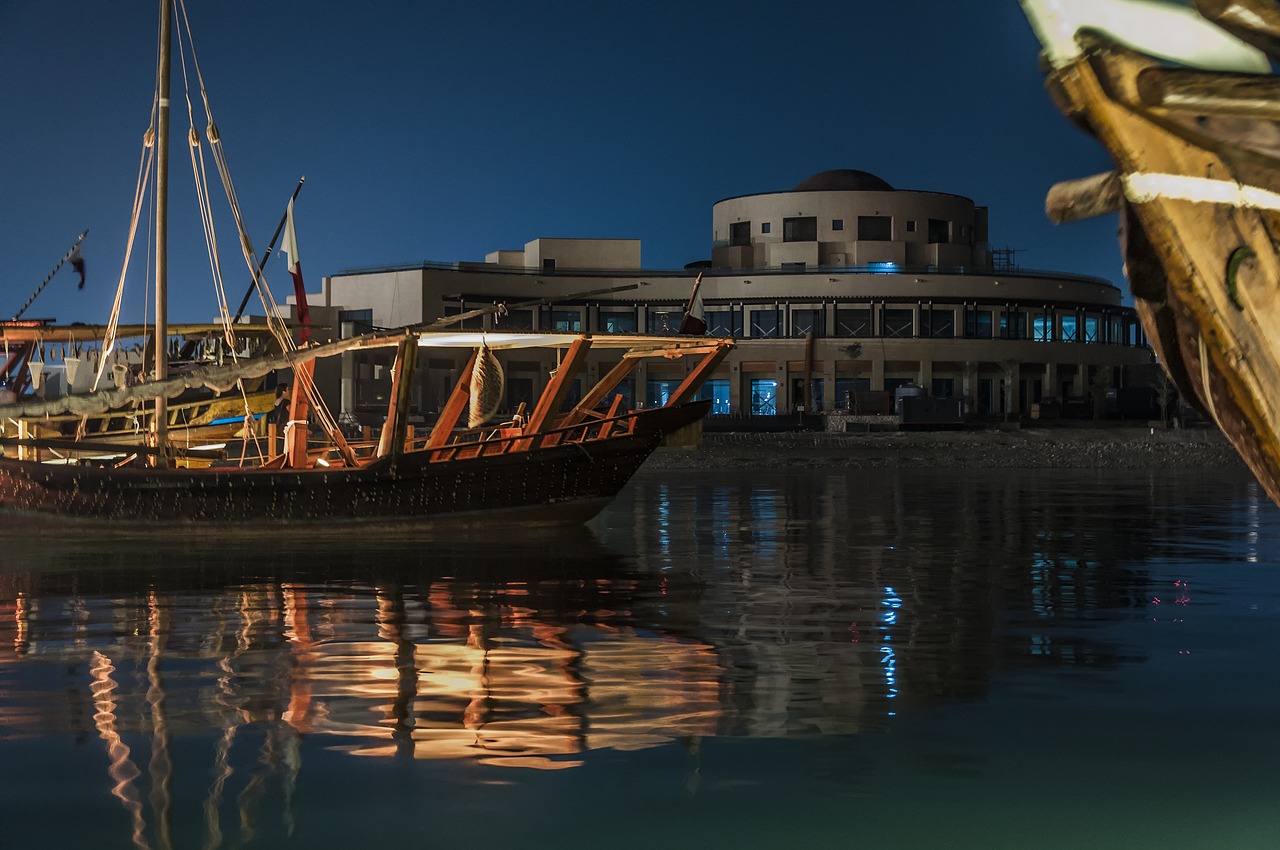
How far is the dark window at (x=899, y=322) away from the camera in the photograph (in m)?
93.1

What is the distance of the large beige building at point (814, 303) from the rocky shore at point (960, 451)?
65.8 feet

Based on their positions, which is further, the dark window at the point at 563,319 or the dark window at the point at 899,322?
the dark window at the point at 563,319

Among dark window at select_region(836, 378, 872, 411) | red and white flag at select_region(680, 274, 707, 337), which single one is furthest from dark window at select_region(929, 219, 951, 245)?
red and white flag at select_region(680, 274, 707, 337)

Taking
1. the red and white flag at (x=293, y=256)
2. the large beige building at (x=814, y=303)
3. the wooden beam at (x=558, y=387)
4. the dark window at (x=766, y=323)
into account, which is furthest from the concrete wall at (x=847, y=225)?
the wooden beam at (x=558, y=387)

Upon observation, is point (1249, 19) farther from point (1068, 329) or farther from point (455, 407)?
point (1068, 329)

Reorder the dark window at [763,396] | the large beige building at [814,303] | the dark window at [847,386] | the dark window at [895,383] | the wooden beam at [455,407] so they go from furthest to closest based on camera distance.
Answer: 1. the dark window at [763,396]
2. the dark window at [895,383]
3. the dark window at [847,386]
4. the large beige building at [814,303]
5. the wooden beam at [455,407]

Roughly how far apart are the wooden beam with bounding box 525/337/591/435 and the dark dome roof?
76.1m

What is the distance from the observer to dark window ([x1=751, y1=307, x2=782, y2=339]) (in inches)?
3659

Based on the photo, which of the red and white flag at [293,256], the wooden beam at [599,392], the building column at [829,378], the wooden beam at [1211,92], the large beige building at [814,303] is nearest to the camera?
the wooden beam at [1211,92]

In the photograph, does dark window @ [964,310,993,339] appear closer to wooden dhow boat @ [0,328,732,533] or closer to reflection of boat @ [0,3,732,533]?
reflection of boat @ [0,3,732,533]

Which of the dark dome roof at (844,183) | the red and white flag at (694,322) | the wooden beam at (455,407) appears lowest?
the wooden beam at (455,407)

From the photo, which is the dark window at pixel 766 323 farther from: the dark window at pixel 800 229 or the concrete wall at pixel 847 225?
the dark window at pixel 800 229

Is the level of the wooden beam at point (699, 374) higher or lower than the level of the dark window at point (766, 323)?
lower

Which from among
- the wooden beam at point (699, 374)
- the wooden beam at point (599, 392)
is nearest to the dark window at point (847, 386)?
the wooden beam at point (599, 392)
